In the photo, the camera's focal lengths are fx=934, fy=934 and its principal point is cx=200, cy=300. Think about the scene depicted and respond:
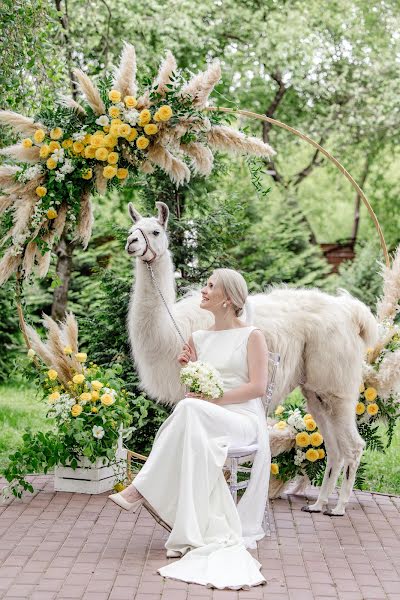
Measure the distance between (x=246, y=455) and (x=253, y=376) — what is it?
18.8 inches

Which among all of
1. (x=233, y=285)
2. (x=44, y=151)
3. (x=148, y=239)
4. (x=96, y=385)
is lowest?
(x=96, y=385)

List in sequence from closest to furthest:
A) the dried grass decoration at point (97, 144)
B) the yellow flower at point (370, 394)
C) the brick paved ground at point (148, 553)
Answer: the brick paved ground at point (148, 553) < the dried grass decoration at point (97, 144) < the yellow flower at point (370, 394)

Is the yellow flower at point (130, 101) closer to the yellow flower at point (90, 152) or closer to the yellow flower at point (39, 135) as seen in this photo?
the yellow flower at point (90, 152)

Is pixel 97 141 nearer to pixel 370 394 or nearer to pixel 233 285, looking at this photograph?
pixel 233 285

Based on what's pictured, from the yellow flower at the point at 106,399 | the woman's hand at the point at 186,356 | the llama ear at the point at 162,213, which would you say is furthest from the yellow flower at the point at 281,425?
the llama ear at the point at 162,213

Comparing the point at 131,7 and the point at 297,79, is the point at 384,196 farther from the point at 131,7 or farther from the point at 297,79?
the point at 131,7

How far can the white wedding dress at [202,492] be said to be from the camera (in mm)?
5059

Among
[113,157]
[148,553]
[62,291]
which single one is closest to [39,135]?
[113,157]

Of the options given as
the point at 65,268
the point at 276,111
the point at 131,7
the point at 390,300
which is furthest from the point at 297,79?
the point at 390,300

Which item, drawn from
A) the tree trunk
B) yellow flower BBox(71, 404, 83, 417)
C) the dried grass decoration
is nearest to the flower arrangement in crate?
yellow flower BBox(71, 404, 83, 417)

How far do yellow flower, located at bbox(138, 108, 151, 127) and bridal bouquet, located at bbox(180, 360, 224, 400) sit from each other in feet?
6.08

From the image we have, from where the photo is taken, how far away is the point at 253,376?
571 centimetres

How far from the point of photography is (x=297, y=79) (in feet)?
59.5

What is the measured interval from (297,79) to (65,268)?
6698 millimetres
